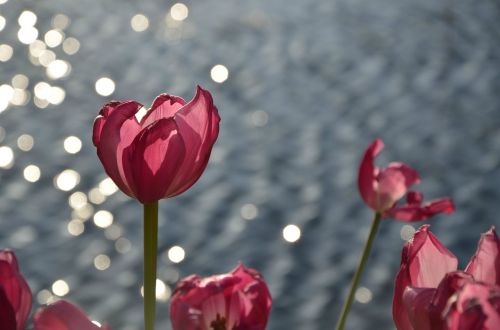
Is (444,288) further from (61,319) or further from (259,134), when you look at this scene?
(259,134)

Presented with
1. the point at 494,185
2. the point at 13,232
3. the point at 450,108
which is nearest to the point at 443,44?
the point at 450,108

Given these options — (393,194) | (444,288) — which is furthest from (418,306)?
(393,194)

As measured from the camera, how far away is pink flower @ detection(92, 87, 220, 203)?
0.60 feet

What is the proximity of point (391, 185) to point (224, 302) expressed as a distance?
14 cm

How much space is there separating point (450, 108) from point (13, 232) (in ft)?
2.17

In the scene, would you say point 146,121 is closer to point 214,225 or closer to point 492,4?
point 214,225

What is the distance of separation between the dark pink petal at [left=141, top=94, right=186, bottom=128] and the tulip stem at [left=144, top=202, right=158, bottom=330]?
2 centimetres

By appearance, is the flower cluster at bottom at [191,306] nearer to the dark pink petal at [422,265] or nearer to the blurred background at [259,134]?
the dark pink petal at [422,265]

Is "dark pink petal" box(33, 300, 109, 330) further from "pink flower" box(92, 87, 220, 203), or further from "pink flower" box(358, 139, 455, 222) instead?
"pink flower" box(358, 139, 455, 222)

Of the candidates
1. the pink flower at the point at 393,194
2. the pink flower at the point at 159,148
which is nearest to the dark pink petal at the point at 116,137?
the pink flower at the point at 159,148

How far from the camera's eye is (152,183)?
19 centimetres

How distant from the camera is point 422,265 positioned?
0.54 ft

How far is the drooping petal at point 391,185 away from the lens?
0.28 metres

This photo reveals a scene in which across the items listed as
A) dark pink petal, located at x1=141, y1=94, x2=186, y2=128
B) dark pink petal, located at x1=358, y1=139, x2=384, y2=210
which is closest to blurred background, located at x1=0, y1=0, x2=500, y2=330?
dark pink petal, located at x1=358, y1=139, x2=384, y2=210
